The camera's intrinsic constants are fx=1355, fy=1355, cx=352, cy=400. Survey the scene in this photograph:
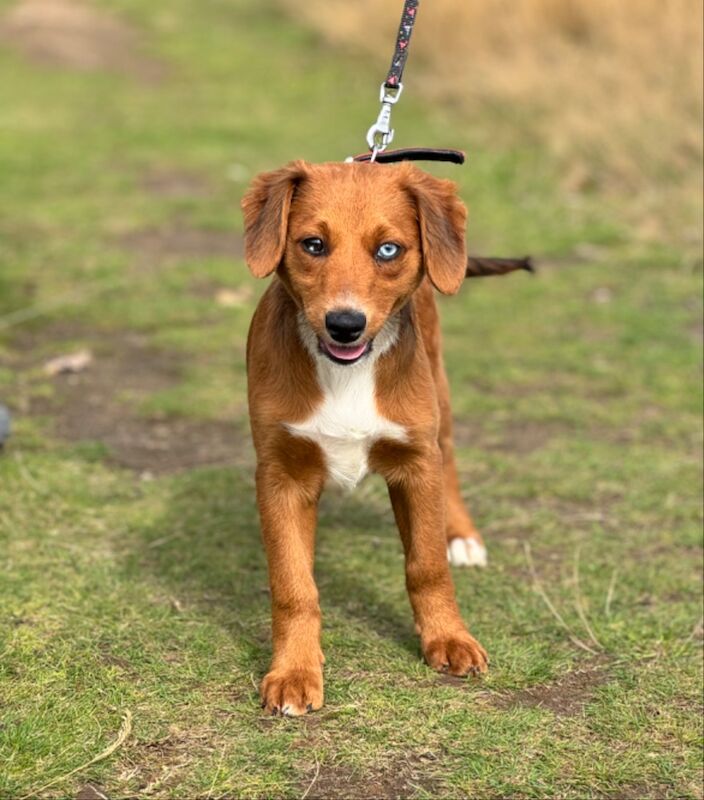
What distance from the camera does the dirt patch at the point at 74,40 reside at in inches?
634

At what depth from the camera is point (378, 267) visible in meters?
3.33

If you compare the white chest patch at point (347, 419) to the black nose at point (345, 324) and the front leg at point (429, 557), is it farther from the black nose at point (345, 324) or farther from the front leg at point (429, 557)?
the black nose at point (345, 324)

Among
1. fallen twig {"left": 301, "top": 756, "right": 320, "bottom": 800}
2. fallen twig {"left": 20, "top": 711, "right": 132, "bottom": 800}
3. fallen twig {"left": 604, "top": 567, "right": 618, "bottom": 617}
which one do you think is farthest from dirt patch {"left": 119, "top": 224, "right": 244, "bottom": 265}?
fallen twig {"left": 301, "top": 756, "right": 320, "bottom": 800}

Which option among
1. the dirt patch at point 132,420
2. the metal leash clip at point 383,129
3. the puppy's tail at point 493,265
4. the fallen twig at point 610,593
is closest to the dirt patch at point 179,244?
the dirt patch at point 132,420

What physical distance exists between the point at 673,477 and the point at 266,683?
2.41 meters

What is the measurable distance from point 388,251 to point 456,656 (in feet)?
3.70

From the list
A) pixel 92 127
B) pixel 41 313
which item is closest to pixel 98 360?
pixel 41 313

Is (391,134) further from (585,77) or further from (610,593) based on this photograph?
(585,77)

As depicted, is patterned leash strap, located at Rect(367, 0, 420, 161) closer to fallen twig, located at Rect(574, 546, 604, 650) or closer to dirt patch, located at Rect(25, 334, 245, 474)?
fallen twig, located at Rect(574, 546, 604, 650)

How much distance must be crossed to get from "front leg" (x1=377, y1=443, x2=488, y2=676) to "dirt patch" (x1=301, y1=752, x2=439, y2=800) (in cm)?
47

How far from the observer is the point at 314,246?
3.33 m

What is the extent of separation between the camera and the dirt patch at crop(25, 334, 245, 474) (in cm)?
544

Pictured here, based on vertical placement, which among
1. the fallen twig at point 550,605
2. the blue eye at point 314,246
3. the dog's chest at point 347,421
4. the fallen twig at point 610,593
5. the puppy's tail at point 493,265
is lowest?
the fallen twig at point 550,605

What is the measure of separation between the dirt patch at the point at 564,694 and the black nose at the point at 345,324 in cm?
109
